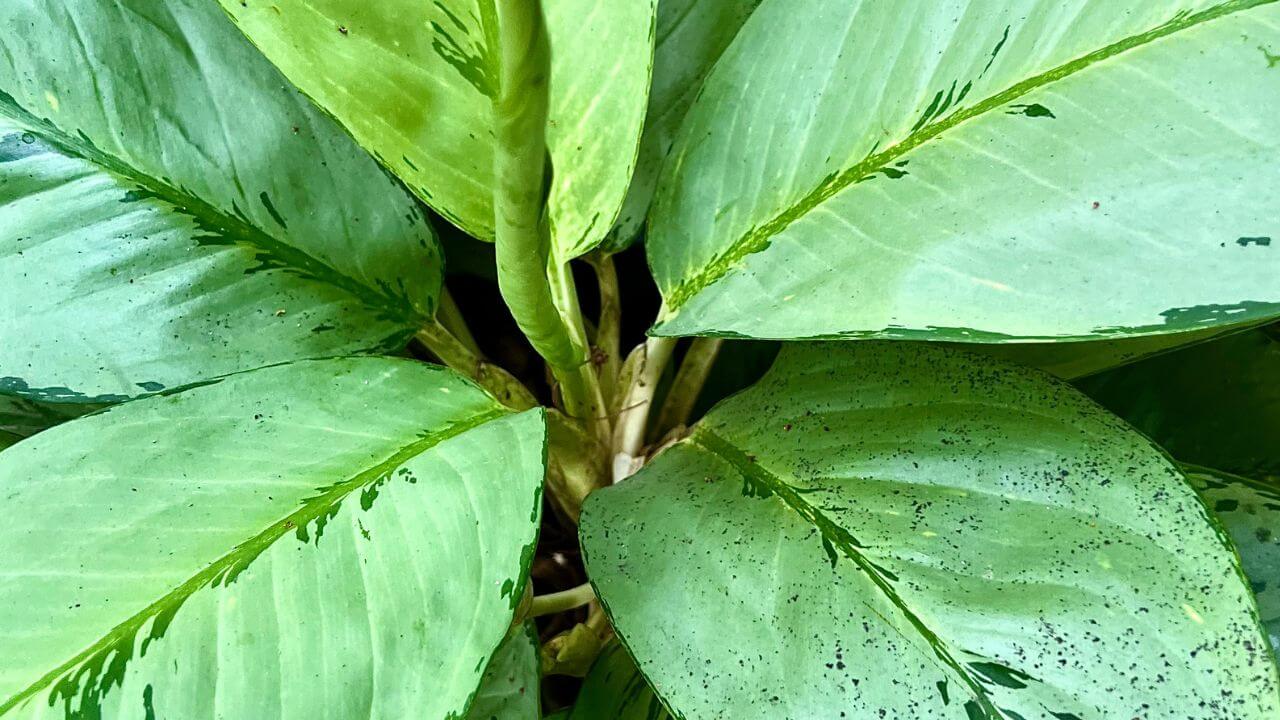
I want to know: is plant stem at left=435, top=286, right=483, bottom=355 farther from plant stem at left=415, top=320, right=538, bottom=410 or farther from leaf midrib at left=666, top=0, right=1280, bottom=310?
leaf midrib at left=666, top=0, right=1280, bottom=310

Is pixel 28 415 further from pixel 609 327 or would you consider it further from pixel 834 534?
pixel 834 534

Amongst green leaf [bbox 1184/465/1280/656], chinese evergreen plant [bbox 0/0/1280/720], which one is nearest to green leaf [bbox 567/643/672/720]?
chinese evergreen plant [bbox 0/0/1280/720]

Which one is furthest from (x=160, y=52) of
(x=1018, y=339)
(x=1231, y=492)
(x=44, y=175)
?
(x=1231, y=492)

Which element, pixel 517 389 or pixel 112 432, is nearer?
pixel 112 432

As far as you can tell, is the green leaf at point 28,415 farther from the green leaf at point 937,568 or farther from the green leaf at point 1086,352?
the green leaf at point 1086,352

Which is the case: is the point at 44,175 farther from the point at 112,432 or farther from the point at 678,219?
the point at 678,219

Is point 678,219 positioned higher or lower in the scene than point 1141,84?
lower

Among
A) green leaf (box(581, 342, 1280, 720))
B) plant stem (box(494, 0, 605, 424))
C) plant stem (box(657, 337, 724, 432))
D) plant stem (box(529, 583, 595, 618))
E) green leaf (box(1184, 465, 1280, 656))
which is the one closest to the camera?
plant stem (box(494, 0, 605, 424))

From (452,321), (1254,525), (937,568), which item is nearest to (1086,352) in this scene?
(1254,525)
